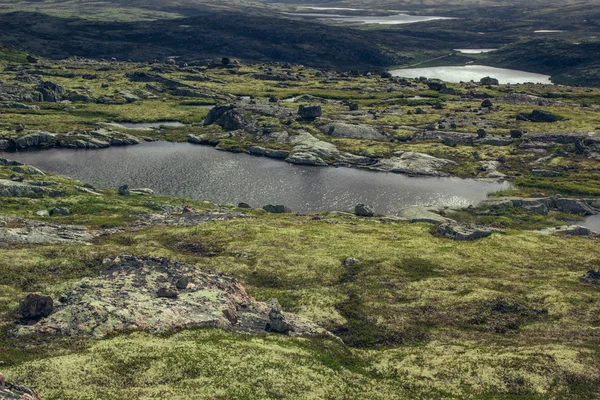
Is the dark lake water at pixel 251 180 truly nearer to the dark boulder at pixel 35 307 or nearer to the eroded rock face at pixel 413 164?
the eroded rock face at pixel 413 164

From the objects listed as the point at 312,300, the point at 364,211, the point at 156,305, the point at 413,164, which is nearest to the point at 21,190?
the point at 156,305

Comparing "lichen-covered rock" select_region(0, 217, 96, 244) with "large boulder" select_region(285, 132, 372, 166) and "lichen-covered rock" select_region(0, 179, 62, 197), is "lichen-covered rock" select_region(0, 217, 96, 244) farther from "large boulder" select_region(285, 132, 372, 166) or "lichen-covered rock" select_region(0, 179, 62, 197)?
"large boulder" select_region(285, 132, 372, 166)

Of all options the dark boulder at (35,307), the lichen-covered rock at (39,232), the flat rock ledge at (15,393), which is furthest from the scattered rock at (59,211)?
the flat rock ledge at (15,393)

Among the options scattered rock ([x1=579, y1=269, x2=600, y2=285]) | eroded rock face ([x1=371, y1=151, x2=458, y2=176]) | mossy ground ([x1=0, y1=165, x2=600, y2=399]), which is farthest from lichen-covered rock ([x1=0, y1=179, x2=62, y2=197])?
scattered rock ([x1=579, y1=269, x2=600, y2=285])

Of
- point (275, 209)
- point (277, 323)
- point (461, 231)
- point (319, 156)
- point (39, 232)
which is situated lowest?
point (275, 209)

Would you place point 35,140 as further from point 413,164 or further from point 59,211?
point 413,164

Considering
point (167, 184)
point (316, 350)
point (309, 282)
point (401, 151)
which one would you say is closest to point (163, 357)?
point (316, 350)
